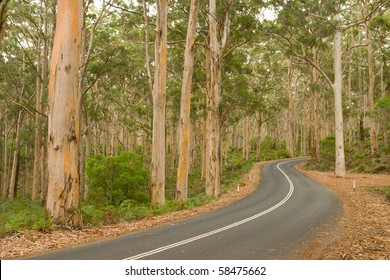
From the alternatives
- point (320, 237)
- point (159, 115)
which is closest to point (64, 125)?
point (159, 115)

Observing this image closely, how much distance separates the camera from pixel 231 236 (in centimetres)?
902

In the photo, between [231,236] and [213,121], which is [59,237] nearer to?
[231,236]

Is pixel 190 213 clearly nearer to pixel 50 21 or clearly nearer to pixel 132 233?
pixel 132 233

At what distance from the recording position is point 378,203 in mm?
14977

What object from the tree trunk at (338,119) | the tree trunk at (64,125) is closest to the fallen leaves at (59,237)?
the tree trunk at (64,125)

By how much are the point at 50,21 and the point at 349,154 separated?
30.5m

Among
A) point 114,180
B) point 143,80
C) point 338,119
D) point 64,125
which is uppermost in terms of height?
point 143,80

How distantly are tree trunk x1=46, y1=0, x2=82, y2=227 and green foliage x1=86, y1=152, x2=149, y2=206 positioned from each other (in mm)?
9889

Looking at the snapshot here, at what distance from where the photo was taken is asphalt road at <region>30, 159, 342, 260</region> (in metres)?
7.28

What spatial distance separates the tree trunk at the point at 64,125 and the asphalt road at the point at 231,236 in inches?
77.0

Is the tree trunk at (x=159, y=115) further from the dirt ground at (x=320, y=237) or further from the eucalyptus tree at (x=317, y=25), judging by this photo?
the eucalyptus tree at (x=317, y=25)

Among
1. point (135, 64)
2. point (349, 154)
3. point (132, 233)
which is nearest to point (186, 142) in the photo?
point (132, 233)

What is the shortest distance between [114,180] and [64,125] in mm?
10844
